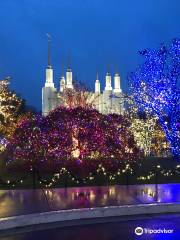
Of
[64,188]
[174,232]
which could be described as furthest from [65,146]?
[174,232]

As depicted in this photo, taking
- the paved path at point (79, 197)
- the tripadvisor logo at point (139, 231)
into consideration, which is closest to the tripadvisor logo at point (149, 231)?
the tripadvisor logo at point (139, 231)

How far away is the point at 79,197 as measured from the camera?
16938mm

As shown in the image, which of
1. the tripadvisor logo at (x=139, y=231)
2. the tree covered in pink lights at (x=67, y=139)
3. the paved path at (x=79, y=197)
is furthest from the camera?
the tree covered in pink lights at (x=67, y=139)

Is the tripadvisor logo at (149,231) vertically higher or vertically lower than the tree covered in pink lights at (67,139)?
lower

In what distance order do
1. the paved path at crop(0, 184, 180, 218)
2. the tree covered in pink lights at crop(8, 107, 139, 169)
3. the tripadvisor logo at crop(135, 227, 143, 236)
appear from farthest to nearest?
the tree covered in pink lights at crop(8, 107, 139, 169) → the paved path at crop(0, 184, 180, 218) → the tripadvisor logo at crop(135, 227, 143, 236)

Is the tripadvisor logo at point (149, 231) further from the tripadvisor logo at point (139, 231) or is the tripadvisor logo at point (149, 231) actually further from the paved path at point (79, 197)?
the paved path at point (79, 197)

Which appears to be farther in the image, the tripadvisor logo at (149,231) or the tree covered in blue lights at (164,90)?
the tree covered in blue lights at (164,90)

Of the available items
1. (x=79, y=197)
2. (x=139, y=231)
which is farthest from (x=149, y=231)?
(x=79, y=197)

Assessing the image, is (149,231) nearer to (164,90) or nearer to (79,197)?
(79,197)

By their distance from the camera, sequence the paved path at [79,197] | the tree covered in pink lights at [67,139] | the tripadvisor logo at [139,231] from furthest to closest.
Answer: the tree covered in pink lights at [67,139] < the paved path at [79,197] < the tripadvisor logo at [139,231]

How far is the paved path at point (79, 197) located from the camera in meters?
14.9

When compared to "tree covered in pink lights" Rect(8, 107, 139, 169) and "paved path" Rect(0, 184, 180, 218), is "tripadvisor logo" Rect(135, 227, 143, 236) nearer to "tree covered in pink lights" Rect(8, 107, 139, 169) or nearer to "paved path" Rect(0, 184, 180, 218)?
"paved path" Rect(0, 184, 180, 218)

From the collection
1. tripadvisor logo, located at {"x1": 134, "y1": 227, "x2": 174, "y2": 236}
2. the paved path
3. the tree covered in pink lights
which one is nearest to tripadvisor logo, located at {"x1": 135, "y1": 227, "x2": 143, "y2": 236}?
tripadvisor logo, located at {"x1": 134, "y1": 227, "x2": 174, "y2": 236}

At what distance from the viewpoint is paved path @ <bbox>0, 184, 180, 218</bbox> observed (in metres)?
14.9
